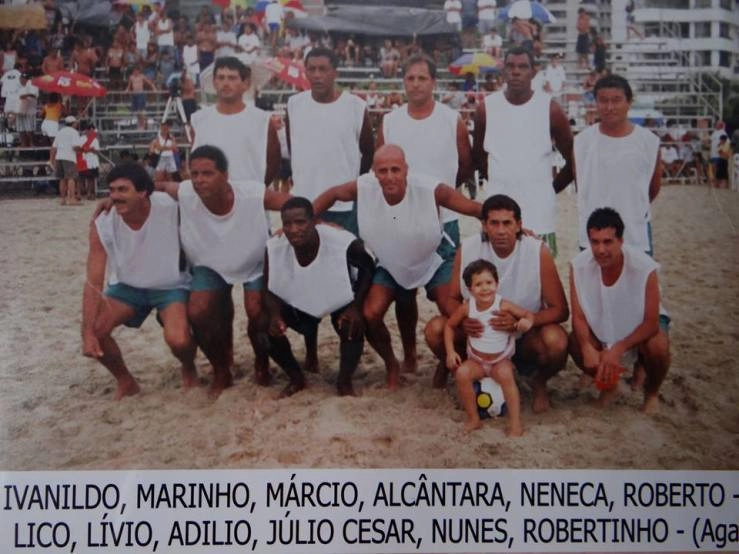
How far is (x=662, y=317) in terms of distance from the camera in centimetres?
255

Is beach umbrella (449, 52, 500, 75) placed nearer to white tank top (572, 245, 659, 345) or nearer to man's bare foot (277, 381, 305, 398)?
white tank top (572, 245, 659, 345)

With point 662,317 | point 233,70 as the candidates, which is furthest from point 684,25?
point 233,70

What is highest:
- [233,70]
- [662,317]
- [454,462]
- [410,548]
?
[233,70]

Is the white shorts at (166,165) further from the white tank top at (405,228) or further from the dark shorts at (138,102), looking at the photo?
the white tank top at (405,228)

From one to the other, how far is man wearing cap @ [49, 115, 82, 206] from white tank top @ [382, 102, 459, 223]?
1019 mm

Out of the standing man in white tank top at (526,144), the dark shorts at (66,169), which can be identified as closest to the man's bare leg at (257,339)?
the dark shorts at (66,169)

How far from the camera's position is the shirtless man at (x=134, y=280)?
8.48ft

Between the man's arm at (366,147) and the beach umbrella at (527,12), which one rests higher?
the beach umbrella at (527,12)

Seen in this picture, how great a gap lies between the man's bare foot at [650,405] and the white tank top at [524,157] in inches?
23.4

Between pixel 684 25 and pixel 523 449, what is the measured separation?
1.52 m

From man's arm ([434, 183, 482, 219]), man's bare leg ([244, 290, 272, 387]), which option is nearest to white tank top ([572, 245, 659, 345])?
man's arm ([434, 183, 482, 219])

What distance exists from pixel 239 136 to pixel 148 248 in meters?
0.46

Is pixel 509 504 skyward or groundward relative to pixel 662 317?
groundward

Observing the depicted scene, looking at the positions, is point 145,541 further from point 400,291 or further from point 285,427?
point 400,291
